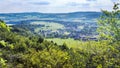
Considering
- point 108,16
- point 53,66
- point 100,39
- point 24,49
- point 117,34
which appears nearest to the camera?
point 117,34

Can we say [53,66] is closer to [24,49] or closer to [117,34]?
[117,34]

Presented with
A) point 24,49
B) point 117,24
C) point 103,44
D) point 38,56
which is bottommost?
point 24,49

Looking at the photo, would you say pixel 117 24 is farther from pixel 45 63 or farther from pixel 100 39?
pixel 45 63

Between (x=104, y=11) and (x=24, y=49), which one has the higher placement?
(x=104, y=11)

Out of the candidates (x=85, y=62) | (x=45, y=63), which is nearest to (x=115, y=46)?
(x=45, y=63)

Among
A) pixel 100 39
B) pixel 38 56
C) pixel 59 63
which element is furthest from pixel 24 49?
pixel 100 39

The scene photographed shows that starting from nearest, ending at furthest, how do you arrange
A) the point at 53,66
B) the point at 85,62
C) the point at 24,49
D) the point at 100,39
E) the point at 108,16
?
the point at 108,16 < the point at 100,39 < the point at 53,66 < the point at 85,62 < the point at 24,49

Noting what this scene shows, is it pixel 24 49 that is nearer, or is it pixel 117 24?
pixel 117 24
